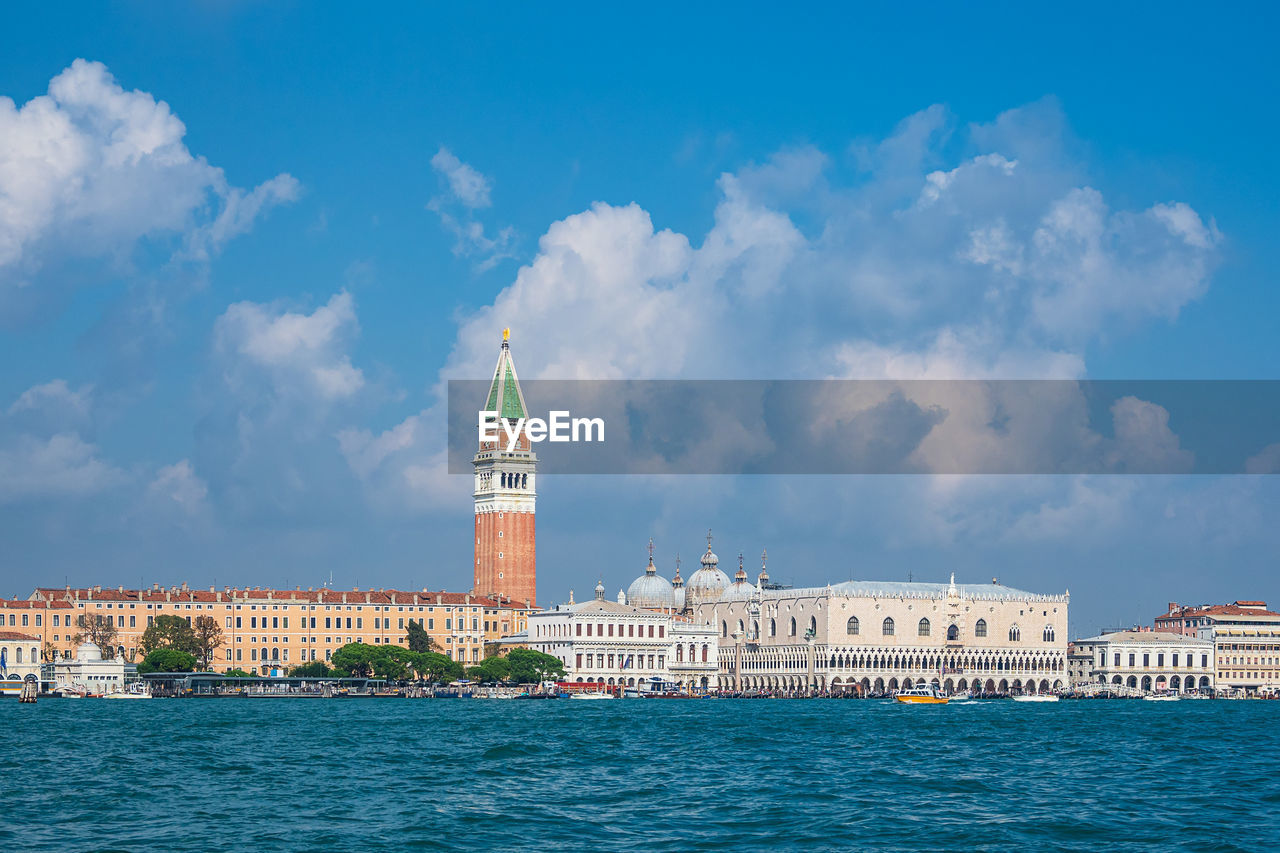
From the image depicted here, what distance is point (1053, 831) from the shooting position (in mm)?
33219

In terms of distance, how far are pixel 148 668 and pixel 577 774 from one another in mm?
72805

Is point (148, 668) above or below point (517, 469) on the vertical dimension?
below

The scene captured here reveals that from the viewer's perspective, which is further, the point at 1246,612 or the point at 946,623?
the point at 1246,612

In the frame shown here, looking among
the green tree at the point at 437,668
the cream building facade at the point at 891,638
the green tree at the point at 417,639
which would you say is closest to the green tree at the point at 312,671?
the green tree at the point at 437,668

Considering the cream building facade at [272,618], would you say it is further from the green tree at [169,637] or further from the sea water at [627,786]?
the sea water at [627,786]

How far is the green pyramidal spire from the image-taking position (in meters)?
142

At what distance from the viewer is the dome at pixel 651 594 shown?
146250 mm

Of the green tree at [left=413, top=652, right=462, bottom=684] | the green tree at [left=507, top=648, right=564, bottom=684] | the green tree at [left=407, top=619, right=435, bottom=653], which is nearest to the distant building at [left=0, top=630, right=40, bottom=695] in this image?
the green tree at [left=413, top=652, right=462, bottom=684]

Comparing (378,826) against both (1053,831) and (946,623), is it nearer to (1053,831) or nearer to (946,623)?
(1053,831)

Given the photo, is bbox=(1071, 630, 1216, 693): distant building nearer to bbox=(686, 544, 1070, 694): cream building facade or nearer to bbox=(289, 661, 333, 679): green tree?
bbox=(686, 544, 1070, 694): cream building facade

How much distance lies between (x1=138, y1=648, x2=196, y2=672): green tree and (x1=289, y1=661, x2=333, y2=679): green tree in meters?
7.88

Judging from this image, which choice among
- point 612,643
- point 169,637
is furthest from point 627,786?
point 612,643

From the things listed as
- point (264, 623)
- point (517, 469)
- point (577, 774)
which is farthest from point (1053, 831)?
point (517, 469)

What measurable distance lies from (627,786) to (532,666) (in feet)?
258
